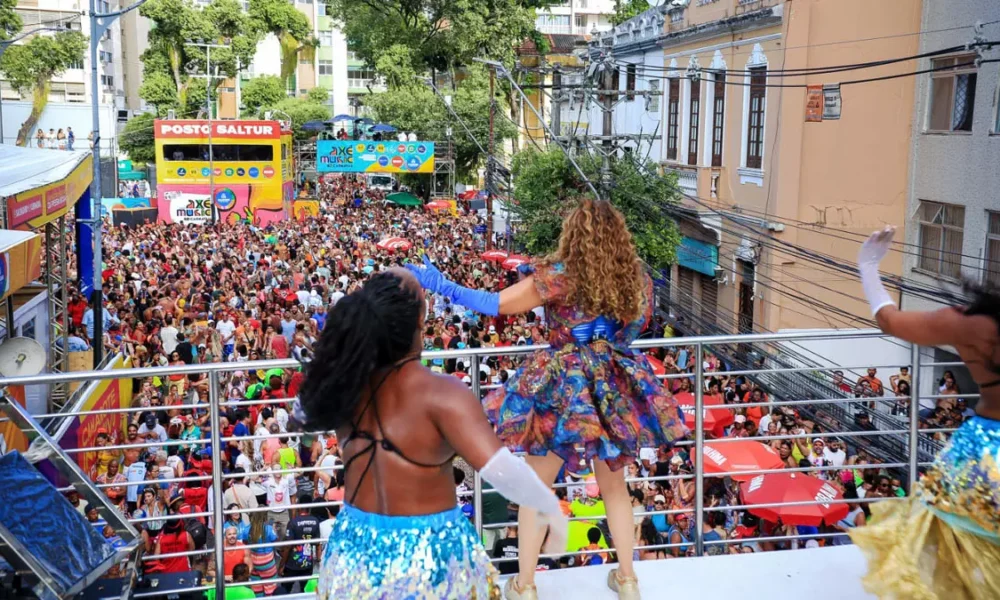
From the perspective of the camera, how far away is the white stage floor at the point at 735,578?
4.05m

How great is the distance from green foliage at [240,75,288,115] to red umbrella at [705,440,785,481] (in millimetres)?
54776

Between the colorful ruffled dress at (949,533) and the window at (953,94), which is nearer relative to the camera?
the colorful ruffled dress at (949,533)

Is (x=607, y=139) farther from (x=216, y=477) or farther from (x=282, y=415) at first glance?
(x=216, y=477)

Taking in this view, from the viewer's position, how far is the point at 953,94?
1655cm

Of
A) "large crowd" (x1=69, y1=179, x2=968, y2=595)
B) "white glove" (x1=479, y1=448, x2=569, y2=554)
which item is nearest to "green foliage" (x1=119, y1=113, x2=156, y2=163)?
"large crowd" (x1=69, y1=179, x2=968, y2=595)

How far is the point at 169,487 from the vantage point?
7992 mm

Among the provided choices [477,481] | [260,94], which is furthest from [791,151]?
[260,94]

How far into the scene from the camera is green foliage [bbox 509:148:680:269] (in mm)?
19781

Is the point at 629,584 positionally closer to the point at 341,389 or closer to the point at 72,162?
the point at 341,389

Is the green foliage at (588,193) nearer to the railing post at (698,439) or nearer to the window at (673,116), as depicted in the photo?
the window at (673,116)

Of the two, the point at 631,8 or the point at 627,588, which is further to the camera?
the point at 631,8

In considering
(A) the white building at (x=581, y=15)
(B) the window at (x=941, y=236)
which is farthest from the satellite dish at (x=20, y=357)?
(A) the white building at (x=581, y=15)

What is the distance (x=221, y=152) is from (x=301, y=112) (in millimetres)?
19807

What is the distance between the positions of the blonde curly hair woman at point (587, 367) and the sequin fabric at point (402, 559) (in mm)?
977
